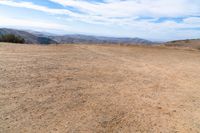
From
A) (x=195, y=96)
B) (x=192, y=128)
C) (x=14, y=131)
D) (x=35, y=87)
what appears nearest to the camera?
(x=14, y=131)

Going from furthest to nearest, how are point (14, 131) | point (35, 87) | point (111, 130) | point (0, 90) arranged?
point (35, 87) → point (0, 90) → point (111, 130) → point (14, 131)

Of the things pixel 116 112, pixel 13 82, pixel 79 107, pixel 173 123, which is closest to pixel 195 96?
pixel 173 123

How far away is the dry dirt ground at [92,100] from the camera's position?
5.10 meters

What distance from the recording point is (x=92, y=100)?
653 centimetres

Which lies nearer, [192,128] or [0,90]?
[192,128]

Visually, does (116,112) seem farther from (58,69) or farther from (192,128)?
(58,69)

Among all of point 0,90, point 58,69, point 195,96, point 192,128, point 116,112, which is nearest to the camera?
point 192,128

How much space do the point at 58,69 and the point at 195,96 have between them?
15.3 feet

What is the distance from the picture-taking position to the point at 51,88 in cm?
720

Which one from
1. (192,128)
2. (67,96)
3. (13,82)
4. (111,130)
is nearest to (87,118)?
(111,130)

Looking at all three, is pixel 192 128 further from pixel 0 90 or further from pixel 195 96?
pixel 0 90

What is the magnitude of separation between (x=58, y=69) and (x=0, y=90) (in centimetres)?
322

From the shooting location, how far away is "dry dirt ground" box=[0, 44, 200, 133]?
5.10 meters

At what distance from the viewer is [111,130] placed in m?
4.94
